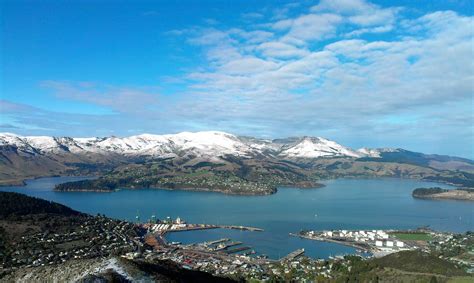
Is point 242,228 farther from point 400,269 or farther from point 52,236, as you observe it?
point 400,269

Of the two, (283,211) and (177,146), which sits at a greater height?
(177,146)

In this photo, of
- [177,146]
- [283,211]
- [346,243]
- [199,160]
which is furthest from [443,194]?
[177,146]

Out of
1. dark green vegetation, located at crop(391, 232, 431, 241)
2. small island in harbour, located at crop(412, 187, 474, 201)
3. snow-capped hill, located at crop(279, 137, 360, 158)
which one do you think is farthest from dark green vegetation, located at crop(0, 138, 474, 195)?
dark green vegetation, located at crop(391, 232, 431, 241)

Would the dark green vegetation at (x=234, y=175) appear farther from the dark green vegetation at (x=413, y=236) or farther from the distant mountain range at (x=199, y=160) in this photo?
the dark green vegetation at (x=413, y=236)

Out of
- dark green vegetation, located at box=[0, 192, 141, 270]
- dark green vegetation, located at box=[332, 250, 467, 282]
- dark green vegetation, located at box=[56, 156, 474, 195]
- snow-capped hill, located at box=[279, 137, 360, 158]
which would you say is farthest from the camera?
snow-capped hill, located at box=[279, 137, 360, 158]

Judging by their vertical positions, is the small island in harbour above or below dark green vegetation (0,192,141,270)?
above

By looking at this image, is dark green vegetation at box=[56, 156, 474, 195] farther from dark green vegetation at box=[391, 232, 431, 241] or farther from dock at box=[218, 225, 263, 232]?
dark green vegetation at box=[391, 232, 431, 241]
